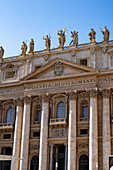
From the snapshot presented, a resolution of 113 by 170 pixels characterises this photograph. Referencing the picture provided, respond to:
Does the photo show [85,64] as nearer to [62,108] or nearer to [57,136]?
[62,108]

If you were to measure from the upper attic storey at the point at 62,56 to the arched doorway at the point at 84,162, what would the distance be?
12.0 meters

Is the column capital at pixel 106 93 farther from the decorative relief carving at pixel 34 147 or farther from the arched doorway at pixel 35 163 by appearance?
the arched doorway at pixel 35 163

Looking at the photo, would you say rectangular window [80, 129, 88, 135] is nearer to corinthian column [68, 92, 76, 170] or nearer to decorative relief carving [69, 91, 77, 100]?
corinthian column [68, 92, 76, 170]

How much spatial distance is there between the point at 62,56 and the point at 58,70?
248 cm

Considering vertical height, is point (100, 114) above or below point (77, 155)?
above

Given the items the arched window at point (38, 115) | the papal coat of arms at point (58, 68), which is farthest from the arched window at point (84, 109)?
the arched window at point (38, 115)

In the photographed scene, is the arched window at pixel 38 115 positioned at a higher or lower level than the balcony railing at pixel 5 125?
higher

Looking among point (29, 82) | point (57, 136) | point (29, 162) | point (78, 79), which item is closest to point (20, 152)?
point (29, 162)

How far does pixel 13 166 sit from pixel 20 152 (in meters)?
2.10

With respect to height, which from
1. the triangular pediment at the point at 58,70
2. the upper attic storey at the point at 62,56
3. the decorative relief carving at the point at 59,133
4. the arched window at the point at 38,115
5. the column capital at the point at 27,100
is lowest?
the decorative relief carving at the point at 59,133

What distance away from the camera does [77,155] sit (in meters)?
41.3

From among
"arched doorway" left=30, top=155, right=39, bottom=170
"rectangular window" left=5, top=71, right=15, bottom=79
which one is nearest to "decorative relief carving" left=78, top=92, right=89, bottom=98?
"arched doorway" left=30, top=155, right=39, bottom=170

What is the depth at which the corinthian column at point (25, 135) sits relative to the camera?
142ft

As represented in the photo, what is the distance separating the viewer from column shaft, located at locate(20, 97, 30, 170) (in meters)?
43.3
